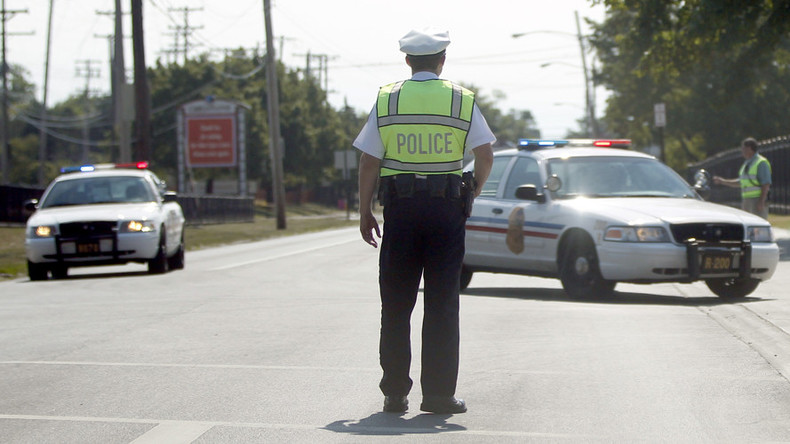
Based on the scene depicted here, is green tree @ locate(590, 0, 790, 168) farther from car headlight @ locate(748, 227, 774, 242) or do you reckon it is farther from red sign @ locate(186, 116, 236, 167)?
red sign @ locate(186, 116, 236, 167)

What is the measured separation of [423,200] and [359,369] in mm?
1925

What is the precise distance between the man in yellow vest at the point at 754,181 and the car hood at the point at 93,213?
833 cm

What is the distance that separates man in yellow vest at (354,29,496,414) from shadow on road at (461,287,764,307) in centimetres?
627

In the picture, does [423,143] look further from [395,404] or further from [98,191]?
[98,191]

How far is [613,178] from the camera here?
1416 cm

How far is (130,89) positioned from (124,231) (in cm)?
1609

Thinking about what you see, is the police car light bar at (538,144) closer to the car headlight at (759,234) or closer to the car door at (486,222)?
the car door at (486,222)

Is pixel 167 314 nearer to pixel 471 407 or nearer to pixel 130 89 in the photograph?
pixel 471 407

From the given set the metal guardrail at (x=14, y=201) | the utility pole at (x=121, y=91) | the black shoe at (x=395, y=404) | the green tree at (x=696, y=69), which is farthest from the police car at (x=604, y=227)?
the metal guardrail at (x=14, y=201)

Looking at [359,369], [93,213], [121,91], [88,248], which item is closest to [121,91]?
[121,91]

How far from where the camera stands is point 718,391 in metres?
7.48

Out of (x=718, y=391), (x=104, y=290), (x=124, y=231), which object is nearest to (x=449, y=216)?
(x=718, y=391)

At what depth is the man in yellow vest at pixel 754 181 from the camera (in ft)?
65.6

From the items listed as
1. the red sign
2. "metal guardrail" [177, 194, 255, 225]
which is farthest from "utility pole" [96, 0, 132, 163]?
the red sign
